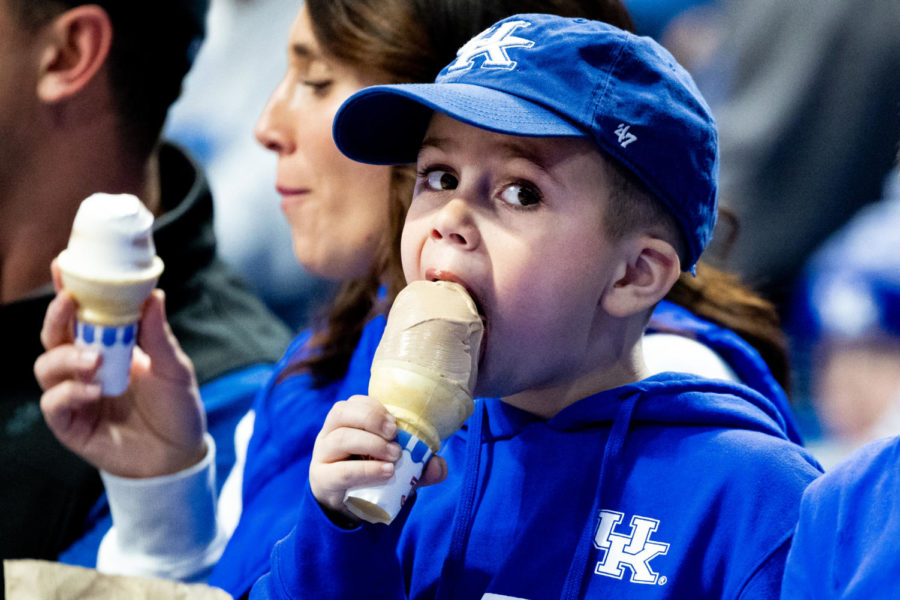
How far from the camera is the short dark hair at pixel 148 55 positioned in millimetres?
2150

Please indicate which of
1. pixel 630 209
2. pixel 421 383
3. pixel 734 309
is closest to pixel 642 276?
pixel 630 209

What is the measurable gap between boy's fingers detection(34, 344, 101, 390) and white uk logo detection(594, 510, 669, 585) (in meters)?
0.75

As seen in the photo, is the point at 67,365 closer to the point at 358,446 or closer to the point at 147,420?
the point at 147,420

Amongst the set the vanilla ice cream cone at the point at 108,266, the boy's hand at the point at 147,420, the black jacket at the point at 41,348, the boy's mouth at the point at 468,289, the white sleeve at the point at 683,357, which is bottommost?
the black jacket at the point at 41,348

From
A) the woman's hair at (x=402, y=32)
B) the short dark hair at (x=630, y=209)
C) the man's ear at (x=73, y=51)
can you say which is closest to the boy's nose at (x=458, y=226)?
the short dark hair at (x=630, y=209)

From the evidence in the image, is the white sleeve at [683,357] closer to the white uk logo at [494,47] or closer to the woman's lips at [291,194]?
the white uk logo at [494,47]

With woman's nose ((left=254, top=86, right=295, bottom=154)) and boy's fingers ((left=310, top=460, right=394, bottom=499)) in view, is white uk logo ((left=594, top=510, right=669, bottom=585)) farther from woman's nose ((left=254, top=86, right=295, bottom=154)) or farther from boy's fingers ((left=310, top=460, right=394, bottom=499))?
woman's nose ((left=254, top=86, right=295, bottom=154))

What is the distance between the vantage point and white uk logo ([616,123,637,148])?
111 centimetres

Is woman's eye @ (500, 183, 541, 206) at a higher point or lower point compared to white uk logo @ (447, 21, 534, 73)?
lower

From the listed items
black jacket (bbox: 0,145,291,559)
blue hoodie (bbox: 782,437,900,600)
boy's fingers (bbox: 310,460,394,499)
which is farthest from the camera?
black jacket (bbox: 0,145,291,559)

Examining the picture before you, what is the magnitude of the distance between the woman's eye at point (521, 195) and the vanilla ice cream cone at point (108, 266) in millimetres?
543

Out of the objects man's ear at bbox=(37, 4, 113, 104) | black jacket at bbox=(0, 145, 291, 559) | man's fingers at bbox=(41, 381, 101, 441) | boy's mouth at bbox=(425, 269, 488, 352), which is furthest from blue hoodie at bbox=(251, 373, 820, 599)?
man's ear at bbox=(37, 4, 113, 104)

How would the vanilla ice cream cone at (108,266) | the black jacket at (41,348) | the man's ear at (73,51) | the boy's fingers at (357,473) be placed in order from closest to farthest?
the boy's fingers at (357,473) < the vanilla ice cream cone at (108,266) < the black jacket at (41,348) < the man's ear at (73,51)

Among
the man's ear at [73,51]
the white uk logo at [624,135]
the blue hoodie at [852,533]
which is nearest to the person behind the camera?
the blue hoodie at [852,533]
